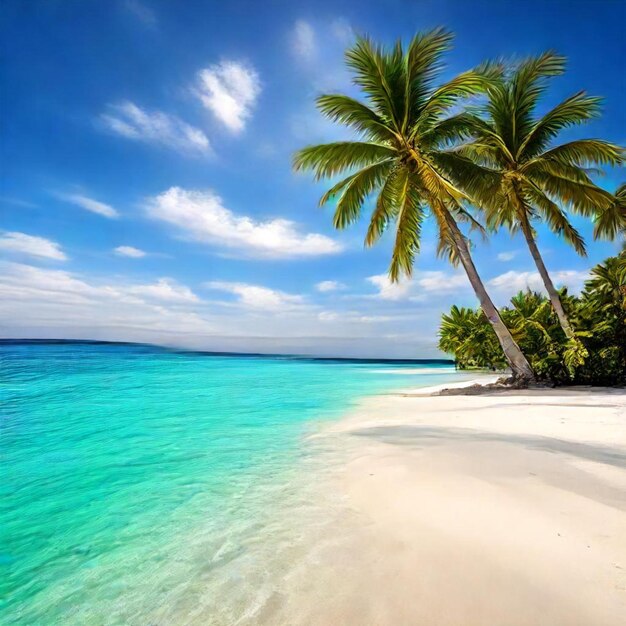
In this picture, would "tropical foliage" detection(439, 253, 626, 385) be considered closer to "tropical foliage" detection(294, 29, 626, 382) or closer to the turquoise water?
"tropical foliage" detection(294, 29, 626, 382)

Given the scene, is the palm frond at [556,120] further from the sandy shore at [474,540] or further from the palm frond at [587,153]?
the sandy shore at [474,540]

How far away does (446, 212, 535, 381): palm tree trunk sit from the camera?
30.8 ft

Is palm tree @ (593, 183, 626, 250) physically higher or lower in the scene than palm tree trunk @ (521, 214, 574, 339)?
higher

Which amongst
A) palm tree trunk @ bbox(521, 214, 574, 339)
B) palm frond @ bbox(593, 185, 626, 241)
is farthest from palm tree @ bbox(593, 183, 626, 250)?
palm tree trunk @ bbox(521, 214, 574, 339)

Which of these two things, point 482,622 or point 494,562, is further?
point 494,562

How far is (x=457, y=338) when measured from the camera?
17.5 metres

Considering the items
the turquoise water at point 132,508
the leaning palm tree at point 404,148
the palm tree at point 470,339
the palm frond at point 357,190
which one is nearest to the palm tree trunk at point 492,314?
the leaning palm tree at point 404,148

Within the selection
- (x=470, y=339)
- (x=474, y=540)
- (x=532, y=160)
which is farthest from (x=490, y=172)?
(x=474, y=540)

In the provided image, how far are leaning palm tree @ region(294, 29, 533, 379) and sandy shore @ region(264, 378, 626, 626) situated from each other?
23.4 ft

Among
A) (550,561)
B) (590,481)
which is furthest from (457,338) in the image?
(550,561)

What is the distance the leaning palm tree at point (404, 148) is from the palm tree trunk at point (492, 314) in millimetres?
24

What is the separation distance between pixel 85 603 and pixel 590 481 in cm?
320

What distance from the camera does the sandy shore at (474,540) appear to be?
1.42 m

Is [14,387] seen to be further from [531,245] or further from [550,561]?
[531,245]
